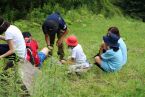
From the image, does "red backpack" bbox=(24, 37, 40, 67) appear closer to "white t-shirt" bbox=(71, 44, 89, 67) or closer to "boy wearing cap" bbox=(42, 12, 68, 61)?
"white t-shirt" bbox=(71, 44, 89, 67)

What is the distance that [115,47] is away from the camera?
10.2 meters

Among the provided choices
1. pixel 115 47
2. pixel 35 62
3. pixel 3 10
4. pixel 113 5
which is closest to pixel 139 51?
pixel 115 47

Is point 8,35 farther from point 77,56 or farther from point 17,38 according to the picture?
point 77,56

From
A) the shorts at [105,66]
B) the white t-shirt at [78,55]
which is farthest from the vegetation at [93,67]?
the white t-shirt at [78,55]

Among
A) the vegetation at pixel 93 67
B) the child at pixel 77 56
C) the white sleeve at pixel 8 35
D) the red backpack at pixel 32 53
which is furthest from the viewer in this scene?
the child at pixel 77 56

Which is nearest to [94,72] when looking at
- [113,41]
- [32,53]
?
[113,41]

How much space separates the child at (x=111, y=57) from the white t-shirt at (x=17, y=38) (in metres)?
1.85

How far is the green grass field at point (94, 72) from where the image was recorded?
6105 mm

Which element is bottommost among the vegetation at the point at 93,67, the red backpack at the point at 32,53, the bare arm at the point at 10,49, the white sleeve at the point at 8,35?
the vegetation at the point at 93,67

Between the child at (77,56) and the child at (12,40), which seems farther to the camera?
the child at (77,56)

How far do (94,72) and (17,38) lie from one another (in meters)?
2.12

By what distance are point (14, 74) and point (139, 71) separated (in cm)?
530

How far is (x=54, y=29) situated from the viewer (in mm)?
11133

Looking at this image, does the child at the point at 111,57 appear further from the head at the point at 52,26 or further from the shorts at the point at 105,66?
the head at the point at 52,26
